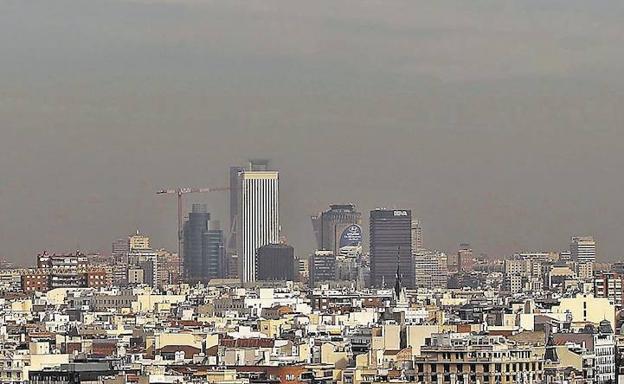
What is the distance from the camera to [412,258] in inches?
7160

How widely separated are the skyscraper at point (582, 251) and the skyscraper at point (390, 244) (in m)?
13.1

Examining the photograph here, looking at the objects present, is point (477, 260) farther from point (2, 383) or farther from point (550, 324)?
point (2, 383)

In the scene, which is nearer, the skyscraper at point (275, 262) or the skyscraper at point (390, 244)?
the skyscraper at point (390, 244)

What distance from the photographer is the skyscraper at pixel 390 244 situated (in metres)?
180

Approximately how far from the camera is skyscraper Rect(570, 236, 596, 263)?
157450mm

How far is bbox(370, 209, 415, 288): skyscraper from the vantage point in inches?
7106

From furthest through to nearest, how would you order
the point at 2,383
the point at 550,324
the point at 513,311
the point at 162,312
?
the point at 162,312 → the point at 513,311 → the point at 550,324 → the point at 2,383

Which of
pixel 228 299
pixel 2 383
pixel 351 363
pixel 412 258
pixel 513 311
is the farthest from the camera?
pixel 412 258

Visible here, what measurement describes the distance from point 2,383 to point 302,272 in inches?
4737

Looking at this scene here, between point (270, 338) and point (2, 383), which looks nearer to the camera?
point (2, 383)

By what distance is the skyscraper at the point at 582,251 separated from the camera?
6199 inches

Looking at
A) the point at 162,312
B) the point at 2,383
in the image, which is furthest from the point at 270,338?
the point at 162,312

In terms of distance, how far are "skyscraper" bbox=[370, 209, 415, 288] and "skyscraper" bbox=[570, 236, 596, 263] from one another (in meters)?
13.1

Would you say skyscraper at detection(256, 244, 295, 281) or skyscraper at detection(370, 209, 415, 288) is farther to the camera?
skyscraper at detection(256, 244, 295, 281)
